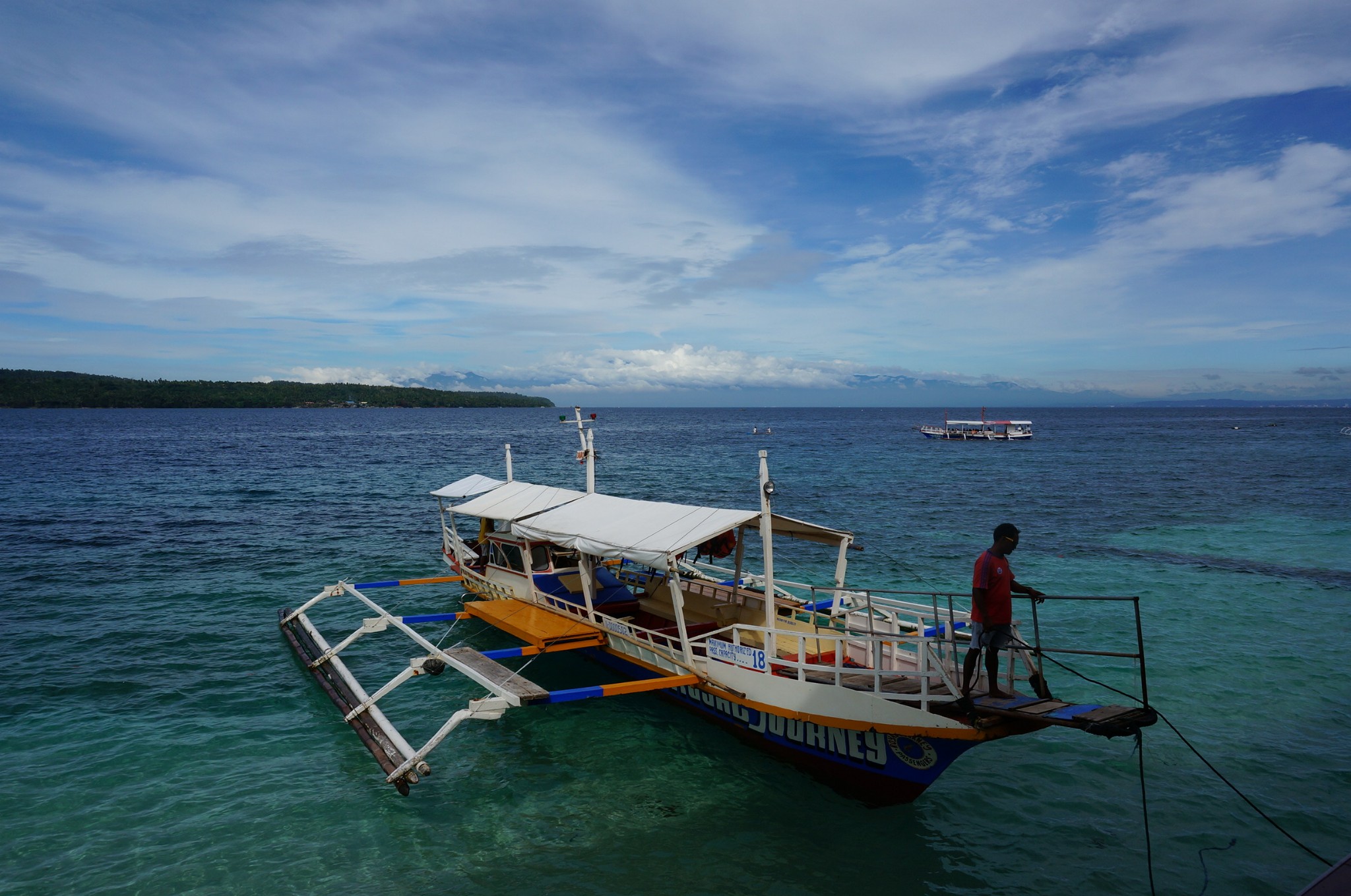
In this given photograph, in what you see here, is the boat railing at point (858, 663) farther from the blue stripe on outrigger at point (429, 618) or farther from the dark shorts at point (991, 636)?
the blue stripe on outrigger at point (429, 618)

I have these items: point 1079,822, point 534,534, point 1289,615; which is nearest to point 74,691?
point 534,534

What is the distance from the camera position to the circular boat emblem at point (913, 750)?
10.2 m

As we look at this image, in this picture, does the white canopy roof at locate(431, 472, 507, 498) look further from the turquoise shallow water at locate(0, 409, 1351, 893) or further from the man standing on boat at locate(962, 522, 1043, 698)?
the man standing on boat at locate(962, 522, 1043, 698)

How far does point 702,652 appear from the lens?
46.6ft

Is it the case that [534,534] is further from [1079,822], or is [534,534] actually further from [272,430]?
[272,430]

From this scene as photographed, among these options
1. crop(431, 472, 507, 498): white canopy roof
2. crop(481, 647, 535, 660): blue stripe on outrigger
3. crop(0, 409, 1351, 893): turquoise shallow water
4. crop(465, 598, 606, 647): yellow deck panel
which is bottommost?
crop(0, 409, 1351, 893): turquoise shallow water

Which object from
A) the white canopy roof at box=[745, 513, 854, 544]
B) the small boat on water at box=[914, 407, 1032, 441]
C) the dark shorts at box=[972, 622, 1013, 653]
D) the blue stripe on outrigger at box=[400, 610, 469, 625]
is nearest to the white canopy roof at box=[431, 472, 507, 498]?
the blue stripe on outrigger at box=[400, 610, 469, 625]

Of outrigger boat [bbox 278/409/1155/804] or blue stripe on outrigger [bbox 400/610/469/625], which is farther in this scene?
blue stripe on outrigger [bbox 400/610/469/625]

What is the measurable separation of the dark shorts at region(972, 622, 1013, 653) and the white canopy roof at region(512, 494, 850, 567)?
3.88 meters

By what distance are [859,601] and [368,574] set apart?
18049mm

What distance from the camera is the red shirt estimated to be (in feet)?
30.9

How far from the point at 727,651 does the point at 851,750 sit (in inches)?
100

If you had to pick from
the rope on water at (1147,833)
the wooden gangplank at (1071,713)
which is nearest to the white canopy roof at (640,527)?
the wooden gangplank at (1071,713)

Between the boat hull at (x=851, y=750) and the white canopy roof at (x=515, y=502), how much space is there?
22.1ft
